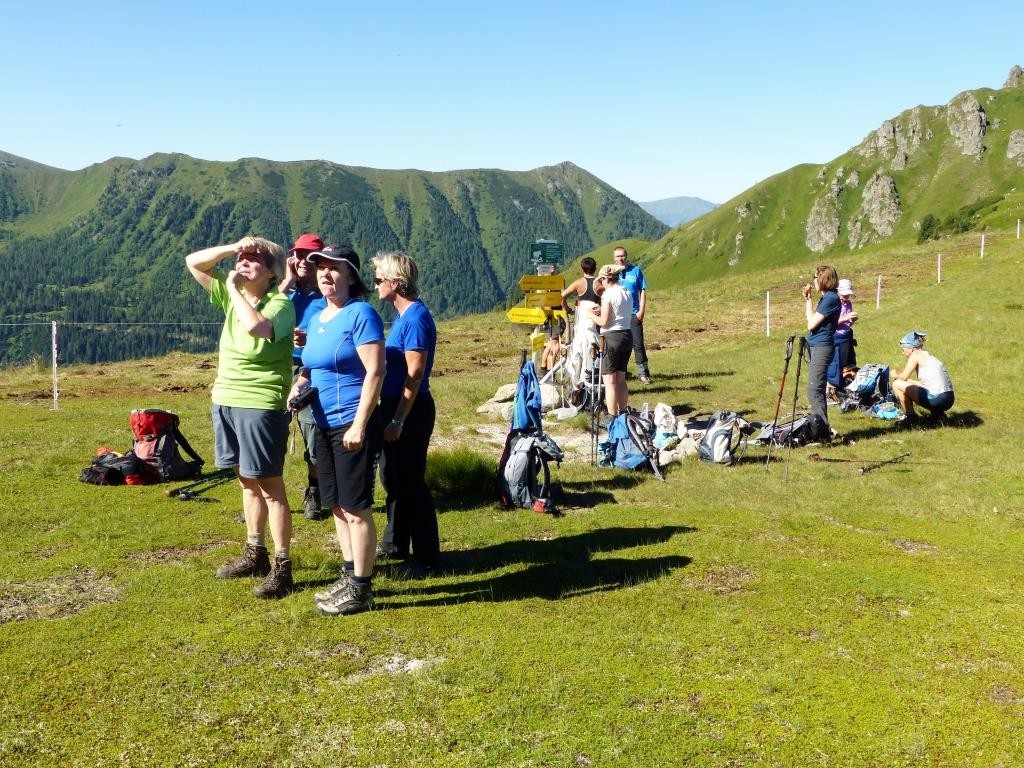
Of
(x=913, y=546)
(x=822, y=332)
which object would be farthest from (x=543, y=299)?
(x=913, y=546)

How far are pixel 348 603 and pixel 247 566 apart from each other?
53.1 inches

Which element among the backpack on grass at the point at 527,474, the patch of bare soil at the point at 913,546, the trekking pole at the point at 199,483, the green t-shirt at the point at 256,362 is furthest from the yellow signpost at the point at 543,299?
the green t-shirt at the point at 256,362

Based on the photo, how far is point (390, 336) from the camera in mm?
6805

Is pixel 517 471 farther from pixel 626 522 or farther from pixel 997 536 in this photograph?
pixel 997 536

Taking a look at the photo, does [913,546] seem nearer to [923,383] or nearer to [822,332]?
[822,332]

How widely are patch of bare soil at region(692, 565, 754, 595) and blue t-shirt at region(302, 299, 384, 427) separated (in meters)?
3.29

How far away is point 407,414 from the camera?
6.73m

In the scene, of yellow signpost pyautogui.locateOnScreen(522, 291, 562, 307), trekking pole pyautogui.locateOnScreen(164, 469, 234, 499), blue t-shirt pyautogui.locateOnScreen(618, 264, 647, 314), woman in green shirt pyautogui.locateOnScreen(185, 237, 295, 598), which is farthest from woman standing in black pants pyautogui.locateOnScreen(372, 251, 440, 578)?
blue t-shirt pyautogui.locateOnScreen(618, 264, 647, 314)

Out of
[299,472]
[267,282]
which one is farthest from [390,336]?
[299,472]

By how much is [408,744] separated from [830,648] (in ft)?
9.83

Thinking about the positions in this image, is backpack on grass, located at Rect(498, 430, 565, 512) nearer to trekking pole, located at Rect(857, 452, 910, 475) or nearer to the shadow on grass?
the shadow on grass

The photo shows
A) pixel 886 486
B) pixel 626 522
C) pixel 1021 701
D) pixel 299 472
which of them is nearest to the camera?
pixel 1021 701

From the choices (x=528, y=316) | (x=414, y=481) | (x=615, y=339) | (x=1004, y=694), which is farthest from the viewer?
(x=528, y=316)

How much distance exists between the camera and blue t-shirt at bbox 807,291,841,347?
11.9m
